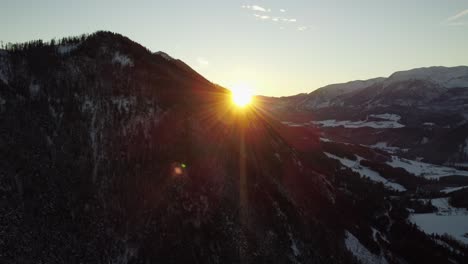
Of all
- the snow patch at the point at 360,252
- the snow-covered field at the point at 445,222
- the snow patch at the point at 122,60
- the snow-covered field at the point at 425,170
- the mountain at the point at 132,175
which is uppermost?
the snow patch at the point at 122,60

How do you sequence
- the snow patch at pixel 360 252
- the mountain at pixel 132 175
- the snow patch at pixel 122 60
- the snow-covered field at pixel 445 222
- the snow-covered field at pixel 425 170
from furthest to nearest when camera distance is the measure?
the snow-covered field at pixel 425 170, the snow-covered field at pixel 445 222, the snow patch at pixel 360 252, the snow patch at pixel 122 60, the mountain at pixel 132 175

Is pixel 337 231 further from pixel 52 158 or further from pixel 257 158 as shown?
pixel 52 158

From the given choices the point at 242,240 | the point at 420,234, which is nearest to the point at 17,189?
the point at 242,240

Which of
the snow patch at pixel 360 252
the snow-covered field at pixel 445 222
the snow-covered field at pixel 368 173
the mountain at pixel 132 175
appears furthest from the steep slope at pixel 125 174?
the snow-covered field at pixel 368 173

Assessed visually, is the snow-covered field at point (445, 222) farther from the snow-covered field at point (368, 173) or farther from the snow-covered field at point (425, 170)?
the snow-covered field at point (425, 170)

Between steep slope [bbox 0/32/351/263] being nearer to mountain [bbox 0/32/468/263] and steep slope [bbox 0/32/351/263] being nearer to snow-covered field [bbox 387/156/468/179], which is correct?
mountain [bbox 0/32/468/263]

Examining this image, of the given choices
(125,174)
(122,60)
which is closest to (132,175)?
(125,174)

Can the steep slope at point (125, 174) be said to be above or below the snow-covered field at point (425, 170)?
above
